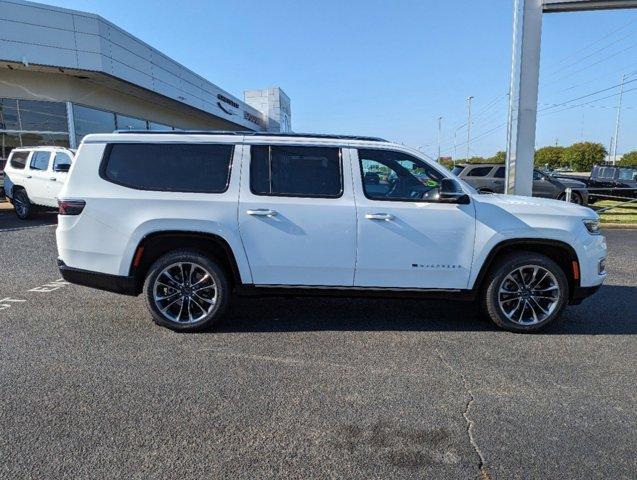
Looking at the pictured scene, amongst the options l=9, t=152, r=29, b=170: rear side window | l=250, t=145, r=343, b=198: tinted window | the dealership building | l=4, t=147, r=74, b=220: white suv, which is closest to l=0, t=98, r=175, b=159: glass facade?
the dealership building

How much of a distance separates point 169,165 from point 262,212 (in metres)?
1.06

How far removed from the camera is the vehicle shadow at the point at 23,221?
10894 mm

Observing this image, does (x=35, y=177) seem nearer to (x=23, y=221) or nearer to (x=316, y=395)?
(x=23, y=221)

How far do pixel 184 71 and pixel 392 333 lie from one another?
25672mm

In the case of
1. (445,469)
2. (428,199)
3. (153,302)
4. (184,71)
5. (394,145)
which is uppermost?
(184,71)

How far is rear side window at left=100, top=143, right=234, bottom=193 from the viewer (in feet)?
13.5

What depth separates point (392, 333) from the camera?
426 cm

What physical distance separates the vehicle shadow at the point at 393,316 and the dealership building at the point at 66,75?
1642 centimetres

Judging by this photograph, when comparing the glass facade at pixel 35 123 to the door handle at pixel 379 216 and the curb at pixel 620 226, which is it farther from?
the curb at pixel 620 226

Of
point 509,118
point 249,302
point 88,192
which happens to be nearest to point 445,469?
point 249,302

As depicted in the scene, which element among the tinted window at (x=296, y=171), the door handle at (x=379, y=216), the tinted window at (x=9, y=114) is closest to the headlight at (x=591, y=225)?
the door handle at (x=379, y=216)

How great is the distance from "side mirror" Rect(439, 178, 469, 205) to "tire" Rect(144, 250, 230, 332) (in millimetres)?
2307

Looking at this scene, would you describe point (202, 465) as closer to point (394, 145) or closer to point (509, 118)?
point (394, 145)

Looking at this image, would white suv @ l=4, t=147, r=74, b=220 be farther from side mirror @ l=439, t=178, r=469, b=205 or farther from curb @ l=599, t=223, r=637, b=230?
curb @ l=599, t=223, r=637, b=230
